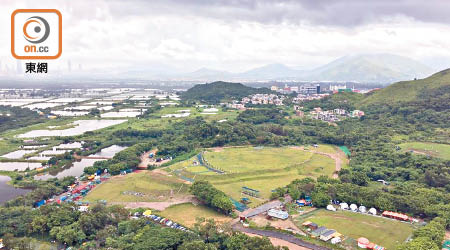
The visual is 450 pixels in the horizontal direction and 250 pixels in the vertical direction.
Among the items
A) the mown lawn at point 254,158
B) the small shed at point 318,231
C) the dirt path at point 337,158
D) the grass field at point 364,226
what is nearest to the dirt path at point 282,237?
the small shed at point 318,231

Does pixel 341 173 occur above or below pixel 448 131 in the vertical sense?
below

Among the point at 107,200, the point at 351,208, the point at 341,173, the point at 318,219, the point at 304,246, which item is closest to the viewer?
the point at 304,246

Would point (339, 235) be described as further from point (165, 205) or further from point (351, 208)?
point (165, 205)

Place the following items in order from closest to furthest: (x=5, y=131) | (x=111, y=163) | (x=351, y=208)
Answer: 1. (x=351, y=208)
2. (x=111, y=163)
3. (x=5, y=131)

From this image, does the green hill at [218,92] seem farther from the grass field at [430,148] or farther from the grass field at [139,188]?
the grass field at [139,188]

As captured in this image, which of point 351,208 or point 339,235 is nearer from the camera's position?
point 339,235

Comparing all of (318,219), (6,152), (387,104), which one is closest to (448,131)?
(387,104)

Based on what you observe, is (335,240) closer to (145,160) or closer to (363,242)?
(363,242)

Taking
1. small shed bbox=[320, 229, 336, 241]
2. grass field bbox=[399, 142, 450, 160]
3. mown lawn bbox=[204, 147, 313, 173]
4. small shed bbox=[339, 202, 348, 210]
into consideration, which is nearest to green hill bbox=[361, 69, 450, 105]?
grass field bbox=[399, 142, 450, 160]
